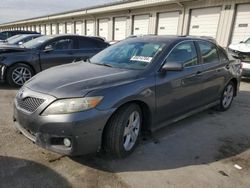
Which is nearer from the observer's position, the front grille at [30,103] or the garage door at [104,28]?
the front grille at [30,103]

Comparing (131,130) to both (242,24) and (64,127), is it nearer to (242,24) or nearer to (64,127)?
(64,127)

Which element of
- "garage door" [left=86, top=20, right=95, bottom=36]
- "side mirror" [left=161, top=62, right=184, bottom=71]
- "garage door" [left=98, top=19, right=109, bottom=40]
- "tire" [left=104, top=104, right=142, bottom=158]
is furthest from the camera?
"garage door" [left=86, top=20, right=95, bottom=36]

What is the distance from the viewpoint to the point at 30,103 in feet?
9.55

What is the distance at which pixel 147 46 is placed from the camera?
3.96 m

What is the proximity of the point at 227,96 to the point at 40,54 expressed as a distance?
5.00 metres

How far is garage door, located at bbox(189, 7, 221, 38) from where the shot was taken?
46.0ft

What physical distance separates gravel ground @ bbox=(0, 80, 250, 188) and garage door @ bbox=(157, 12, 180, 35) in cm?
1333

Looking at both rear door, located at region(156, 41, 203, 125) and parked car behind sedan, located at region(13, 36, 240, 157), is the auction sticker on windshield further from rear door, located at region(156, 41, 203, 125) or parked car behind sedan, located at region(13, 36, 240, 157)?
rear door, located at region(156, 41, 203, 125)

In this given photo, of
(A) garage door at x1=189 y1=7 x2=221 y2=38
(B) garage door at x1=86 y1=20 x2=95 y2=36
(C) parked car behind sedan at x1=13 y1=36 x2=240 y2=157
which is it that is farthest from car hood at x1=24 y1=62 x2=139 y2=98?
(B) garage door at x1=86 y1=20 x2=95 y2=36

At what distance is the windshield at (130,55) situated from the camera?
360 cm

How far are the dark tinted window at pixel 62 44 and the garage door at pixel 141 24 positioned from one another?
12.2m

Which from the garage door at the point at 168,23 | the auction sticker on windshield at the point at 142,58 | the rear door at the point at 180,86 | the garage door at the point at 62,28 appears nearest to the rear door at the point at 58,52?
the auction sticker on windshield at the point at 142,58

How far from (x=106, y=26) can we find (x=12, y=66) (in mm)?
18051

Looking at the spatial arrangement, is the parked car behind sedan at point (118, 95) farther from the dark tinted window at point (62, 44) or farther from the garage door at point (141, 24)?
the garage door at point (141, 24)
